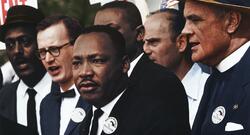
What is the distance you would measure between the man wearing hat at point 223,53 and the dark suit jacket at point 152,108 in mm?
208

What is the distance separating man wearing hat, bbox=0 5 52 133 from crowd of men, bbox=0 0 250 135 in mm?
201

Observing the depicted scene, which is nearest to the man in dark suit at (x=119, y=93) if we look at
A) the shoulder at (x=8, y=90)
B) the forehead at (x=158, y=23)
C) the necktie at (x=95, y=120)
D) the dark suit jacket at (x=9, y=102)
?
the necktie at (x=95, y=120)

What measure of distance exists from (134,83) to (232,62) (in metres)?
0.77

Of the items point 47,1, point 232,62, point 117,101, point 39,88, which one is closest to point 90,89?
point 117,101

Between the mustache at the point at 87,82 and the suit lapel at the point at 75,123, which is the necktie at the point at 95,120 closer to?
the mustache at the point at 87,82

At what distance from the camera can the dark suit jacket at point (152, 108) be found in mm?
5434

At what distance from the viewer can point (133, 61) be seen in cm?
639

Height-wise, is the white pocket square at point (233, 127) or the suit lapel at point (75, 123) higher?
the white pocket square at point (233, 127)

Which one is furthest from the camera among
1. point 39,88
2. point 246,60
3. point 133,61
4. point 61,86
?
point 39,88

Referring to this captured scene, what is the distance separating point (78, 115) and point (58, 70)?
23.8 inches

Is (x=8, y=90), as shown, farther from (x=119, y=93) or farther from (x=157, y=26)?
(x=119, y=93)

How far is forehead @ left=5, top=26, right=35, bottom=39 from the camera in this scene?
7.62 m

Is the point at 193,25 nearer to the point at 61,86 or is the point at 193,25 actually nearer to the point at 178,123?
the point at 178,123

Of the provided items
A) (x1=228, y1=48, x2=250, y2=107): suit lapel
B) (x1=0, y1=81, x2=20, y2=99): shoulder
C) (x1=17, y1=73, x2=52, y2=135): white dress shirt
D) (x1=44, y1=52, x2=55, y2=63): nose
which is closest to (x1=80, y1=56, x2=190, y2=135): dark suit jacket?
(x1=228, y1=48, x2=250, y2=107): suit lapel
